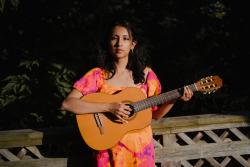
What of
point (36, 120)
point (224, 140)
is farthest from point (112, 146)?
point (36, 120)

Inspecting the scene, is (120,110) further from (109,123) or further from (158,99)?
(158,99)

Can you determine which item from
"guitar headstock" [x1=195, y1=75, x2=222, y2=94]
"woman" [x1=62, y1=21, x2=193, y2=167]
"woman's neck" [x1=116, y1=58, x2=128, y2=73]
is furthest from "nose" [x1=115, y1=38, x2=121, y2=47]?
"guitar headstock" [x1=195, y1=75, x2=222, y2=94]

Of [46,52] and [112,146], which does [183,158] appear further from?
[46,52]

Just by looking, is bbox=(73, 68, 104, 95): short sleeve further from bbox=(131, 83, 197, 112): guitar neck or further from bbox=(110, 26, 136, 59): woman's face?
bbox=(131, 83, 197, 112): guitar neck

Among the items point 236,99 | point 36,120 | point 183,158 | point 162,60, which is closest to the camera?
point 183,158

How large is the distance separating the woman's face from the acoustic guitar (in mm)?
275

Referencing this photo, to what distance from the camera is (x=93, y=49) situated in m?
4.67

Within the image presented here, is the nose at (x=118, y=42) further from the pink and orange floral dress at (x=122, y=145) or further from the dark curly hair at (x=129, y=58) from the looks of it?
the pink and orange floral dress at (x=122, y=145)

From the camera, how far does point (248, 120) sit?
12.1 ft

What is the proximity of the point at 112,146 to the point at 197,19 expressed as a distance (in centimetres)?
310

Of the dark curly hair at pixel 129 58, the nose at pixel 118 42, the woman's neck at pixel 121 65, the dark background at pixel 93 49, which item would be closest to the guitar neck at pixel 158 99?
the dark curly hair at pixel 129 58

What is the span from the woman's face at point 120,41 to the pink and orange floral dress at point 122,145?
7.8 inches

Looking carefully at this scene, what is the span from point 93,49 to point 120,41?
5.49 ft

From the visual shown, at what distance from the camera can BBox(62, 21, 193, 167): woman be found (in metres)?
2.96
